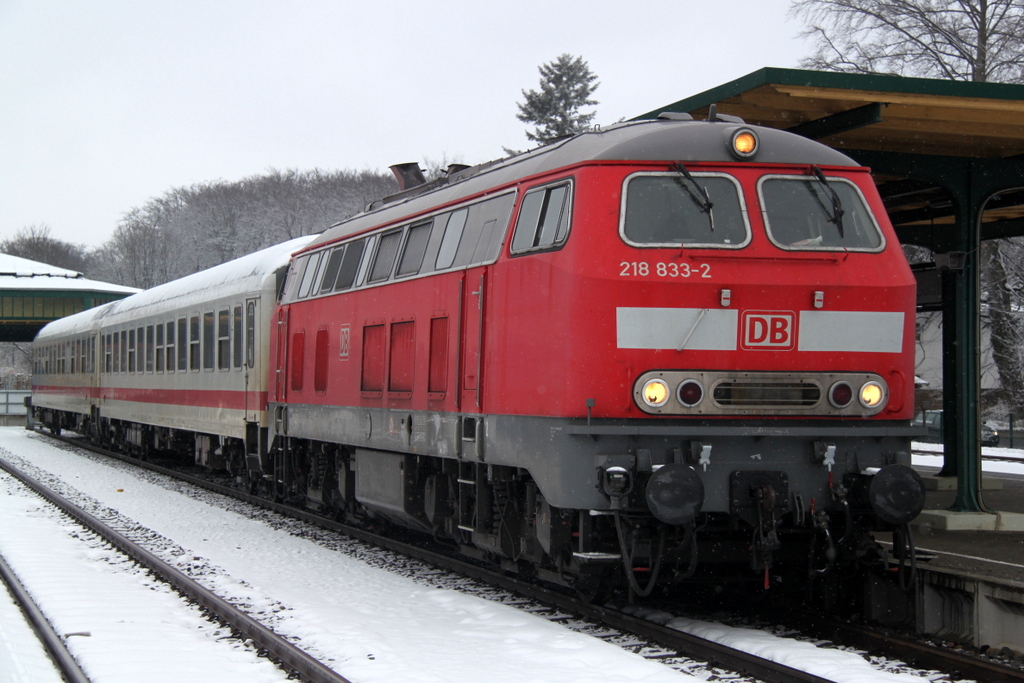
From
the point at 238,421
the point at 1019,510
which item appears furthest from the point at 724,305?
the point at 238,421

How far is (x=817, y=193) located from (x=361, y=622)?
4.55 metres

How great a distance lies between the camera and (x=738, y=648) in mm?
7109

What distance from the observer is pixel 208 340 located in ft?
60.1

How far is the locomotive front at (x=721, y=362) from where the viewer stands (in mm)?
7312

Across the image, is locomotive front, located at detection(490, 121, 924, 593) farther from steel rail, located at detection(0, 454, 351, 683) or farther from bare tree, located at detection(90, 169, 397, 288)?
bare tree, located at detection(90, 169, 397, 288)

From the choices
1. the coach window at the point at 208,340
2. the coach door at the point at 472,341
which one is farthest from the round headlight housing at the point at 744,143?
the coach window at the point at 208,340

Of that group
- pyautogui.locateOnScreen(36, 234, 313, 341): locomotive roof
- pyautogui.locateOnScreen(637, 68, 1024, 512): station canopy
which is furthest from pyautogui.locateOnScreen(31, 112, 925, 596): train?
pyautogui.locateOnScreen(36, 234, 313, 341): locomotive roof

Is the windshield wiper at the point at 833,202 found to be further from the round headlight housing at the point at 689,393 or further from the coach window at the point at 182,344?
the coach window at the point at 182,344

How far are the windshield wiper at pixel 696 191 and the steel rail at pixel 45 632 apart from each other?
4961 millimetres

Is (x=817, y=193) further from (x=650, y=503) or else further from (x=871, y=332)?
(x=650, y=503)

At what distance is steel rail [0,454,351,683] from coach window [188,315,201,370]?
15.6 ft

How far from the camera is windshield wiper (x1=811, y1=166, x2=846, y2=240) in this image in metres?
7.83

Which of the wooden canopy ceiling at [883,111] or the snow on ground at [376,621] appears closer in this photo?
the snow on ground at [376,621]

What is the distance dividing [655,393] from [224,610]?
145 inches
